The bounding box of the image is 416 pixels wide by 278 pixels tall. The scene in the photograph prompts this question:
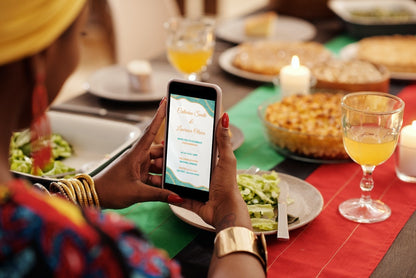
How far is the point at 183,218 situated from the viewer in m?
1.12

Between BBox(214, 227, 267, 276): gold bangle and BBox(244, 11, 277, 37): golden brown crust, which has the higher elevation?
BBox(244, 11, 277, 37): golden brown crust

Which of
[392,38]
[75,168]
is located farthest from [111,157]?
[392,38]

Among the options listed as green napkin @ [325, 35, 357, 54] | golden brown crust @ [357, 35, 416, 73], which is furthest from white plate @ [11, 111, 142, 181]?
green napkin @ [325, 35, 357, 54]

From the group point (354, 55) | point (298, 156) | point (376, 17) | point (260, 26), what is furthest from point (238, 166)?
point (376, 17)

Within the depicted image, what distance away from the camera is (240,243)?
0.95 meters

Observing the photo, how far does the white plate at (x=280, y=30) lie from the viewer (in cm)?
243

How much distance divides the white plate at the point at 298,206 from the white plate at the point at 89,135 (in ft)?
1.28

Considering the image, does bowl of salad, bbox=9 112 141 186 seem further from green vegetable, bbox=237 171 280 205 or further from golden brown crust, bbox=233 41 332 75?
golden brown crust, bbox=233 41 332 75

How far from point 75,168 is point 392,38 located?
147cm

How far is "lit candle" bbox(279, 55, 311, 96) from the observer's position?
5.80 ft

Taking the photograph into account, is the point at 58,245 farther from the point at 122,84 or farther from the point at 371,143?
the point at 122,84

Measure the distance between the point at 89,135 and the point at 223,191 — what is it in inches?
23.0

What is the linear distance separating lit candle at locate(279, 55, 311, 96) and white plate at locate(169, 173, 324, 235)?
0.55 metres

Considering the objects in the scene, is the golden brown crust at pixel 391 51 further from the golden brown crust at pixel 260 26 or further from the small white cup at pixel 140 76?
the small white cup at pixel 140 76
